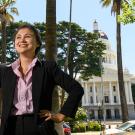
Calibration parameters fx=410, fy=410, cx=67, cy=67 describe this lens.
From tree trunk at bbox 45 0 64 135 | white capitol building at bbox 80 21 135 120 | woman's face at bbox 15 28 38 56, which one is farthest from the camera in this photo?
white capitol building at bbox 80 21 135 120

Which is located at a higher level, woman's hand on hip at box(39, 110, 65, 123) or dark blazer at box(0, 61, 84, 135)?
dark blazer at box(0, 61, 84, 135)

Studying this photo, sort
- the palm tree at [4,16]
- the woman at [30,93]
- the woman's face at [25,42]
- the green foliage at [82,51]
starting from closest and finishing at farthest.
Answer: the woman at [30,93] < the woman's face at [25,42] < the palm tree at [4,16] < the green foliage at [82,51]

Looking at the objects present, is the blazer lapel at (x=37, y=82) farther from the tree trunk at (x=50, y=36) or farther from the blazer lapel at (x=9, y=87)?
the tree trunk at (x=50, y=36)

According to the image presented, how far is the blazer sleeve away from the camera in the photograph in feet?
9.16

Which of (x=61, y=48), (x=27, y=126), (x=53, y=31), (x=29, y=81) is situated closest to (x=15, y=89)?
(x=29, y=81)

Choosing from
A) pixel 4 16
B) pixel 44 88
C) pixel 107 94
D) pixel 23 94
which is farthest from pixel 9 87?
pixel 107 94

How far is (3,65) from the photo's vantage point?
300cm

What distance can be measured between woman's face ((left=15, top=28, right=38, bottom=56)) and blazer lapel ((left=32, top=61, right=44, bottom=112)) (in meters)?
0.13

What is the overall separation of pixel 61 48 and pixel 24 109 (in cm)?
5151

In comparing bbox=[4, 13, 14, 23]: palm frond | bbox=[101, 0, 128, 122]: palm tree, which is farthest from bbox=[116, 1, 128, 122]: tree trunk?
bbox=[4, 13, 14, 23]: palm frond

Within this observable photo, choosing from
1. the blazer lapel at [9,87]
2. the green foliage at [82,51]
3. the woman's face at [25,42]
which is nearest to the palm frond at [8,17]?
the green foliage at [82,51]

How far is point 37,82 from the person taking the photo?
9.32 ft

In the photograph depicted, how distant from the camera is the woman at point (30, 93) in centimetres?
271

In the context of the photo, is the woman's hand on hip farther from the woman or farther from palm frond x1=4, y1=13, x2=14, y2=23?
palm frond x1=4, y1=13, x2=14, y2=23
